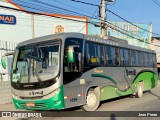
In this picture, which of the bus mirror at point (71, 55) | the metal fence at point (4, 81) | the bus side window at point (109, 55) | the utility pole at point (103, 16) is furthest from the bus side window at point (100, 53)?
the utility pole at point (103, 16)

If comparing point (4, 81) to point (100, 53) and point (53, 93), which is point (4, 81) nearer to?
point (100, 53)

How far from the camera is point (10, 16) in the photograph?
21141 mm

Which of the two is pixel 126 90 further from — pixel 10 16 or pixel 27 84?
pixel 10 16

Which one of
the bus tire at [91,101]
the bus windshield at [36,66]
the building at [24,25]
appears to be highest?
the building at [24,25]

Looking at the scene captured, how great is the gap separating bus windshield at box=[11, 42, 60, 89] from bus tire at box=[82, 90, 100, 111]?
232 centimetres

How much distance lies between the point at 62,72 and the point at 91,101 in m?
2.44

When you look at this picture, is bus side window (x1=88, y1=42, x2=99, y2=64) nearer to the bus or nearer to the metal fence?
the bus

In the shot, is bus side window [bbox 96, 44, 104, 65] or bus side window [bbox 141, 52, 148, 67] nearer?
bus side window [bbox 96, 44, 104, 65]

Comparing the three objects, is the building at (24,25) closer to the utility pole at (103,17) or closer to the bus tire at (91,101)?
the utility pole at (103,17)

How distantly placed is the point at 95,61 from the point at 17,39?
1003cm

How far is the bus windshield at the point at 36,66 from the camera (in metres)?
10.9

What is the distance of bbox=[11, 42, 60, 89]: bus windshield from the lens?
35.6ft

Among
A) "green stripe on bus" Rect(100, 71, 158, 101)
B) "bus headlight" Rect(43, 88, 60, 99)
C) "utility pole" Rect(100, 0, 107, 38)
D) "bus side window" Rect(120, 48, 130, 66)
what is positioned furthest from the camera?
"utility pole" Rect(100, 0, 107, 38)

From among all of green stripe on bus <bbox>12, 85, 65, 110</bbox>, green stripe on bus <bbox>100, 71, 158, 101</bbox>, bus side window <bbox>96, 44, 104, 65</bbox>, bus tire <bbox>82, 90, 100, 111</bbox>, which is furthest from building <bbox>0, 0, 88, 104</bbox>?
green stripe on bus <bbox>12, 85, 65, 110</bbox>
